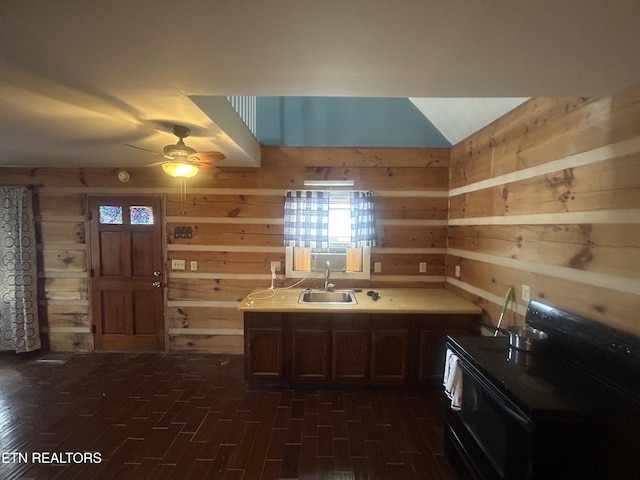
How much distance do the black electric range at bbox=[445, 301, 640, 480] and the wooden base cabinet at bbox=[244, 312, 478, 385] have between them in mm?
918

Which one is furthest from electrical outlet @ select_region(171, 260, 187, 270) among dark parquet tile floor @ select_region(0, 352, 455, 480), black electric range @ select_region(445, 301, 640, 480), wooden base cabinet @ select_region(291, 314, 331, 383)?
black electric range @ select_region(445, 301, 640, 480)

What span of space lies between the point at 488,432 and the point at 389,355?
4.33 ft

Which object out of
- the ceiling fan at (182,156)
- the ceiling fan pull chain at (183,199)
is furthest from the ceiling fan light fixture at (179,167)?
the ceiling fan pull chain at (183,199)

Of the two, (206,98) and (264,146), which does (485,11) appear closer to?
(206,98)

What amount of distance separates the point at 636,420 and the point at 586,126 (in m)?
1.51

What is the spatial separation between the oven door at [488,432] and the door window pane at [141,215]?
362 centimetres

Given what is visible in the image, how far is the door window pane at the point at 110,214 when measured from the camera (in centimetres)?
348

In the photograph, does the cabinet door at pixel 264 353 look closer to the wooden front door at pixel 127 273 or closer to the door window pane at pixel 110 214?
the wooden front door at pixel 127 273

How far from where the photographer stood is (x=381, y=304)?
9.16 ft

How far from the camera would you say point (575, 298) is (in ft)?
5.43

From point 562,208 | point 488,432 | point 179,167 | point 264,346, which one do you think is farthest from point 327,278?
point 562,208

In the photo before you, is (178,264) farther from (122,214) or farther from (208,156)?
(208,156)

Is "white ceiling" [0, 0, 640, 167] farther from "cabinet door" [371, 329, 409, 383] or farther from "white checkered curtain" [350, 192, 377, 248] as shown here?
"cabinet door" [371, 329, 409, 383]

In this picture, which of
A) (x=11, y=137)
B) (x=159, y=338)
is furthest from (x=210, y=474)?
(x=11, y=137)
